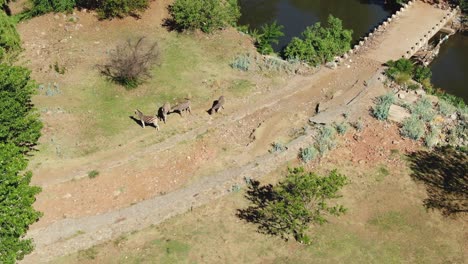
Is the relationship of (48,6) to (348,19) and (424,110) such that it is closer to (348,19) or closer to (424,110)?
(348,19)

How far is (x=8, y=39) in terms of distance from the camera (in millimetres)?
39594

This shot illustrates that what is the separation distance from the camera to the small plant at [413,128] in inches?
1341

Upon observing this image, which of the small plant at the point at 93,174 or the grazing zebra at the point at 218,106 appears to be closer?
the small plant at the point at 93,174

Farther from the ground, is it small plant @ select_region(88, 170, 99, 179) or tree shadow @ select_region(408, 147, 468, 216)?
tree shadow @ select_region(408, 147, 468, 216)

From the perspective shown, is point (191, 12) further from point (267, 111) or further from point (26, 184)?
point (26, 184)

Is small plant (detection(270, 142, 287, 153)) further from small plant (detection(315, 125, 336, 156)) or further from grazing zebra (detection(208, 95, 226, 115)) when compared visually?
grazing zebra (detection(208, 95, 226, 115))

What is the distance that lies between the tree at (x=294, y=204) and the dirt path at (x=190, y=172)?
1.99m

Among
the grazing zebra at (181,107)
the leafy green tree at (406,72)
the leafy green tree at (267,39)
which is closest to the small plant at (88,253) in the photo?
the grazing zebra at (181,107)

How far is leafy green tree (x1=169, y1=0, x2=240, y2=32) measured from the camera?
44.2 metres

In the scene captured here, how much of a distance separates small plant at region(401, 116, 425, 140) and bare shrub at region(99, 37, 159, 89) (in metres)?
20.0

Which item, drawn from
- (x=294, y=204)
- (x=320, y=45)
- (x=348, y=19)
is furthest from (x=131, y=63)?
(x=348, y=19)

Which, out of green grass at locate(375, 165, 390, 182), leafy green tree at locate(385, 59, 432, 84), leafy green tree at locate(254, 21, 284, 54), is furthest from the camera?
leafy green tree at locate(254, 21, 284, 54)

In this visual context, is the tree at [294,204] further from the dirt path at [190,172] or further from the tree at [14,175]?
A: the tree at [14,175]

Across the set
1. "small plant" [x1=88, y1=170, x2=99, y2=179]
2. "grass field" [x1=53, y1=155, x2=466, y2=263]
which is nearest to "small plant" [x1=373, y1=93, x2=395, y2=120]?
"grass field" [x1=53, y1=155, x2=466, y2=263]
